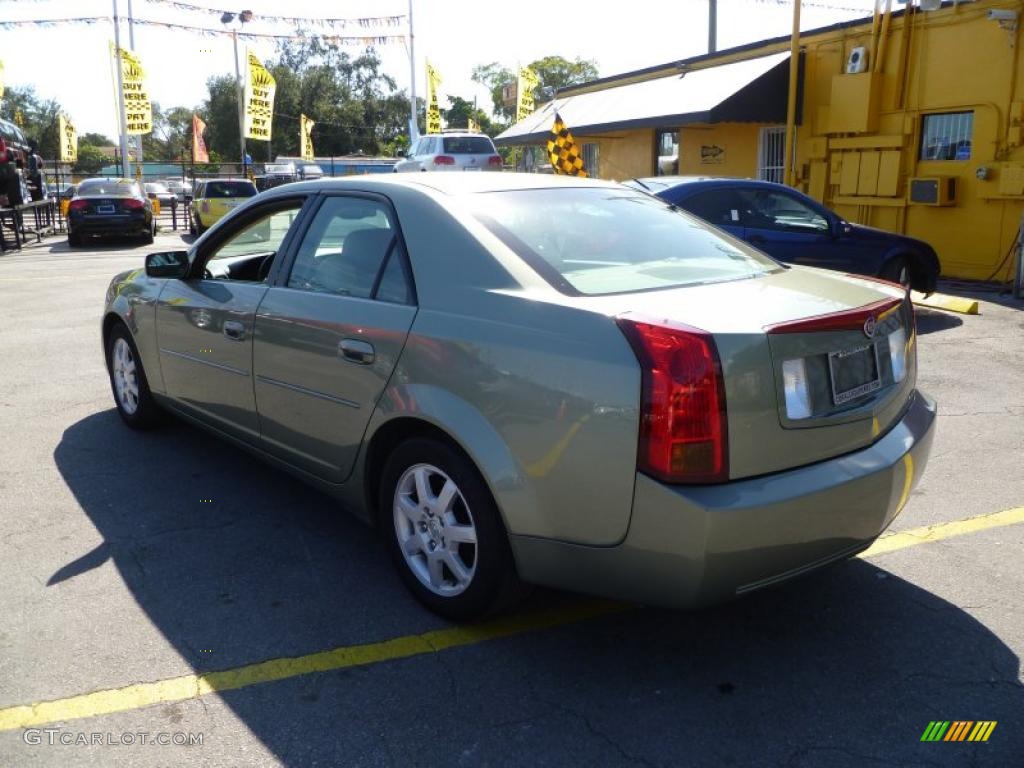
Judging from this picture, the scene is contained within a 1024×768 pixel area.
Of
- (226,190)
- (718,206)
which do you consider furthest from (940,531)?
(226,190)

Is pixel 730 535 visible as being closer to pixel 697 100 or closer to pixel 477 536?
pixel 477 536

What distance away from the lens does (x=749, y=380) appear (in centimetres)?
261

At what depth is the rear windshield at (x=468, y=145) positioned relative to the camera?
72.4 ft

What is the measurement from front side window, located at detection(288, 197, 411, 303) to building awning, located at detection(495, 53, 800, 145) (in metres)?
12.3

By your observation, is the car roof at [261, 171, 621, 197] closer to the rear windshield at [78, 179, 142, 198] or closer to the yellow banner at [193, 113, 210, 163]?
the rear windshield at [78, 179, 142, 198]

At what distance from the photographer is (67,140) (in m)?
28.2

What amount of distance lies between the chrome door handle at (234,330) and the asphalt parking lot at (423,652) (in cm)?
84

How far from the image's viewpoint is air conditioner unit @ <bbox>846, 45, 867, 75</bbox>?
45.9 ft

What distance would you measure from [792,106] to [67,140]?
22.9 meters

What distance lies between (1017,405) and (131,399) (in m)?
5.81

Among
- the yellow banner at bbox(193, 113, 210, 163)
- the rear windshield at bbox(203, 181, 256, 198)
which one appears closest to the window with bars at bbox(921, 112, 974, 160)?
the rear windshield at bbox(203, 181, 256, 198)

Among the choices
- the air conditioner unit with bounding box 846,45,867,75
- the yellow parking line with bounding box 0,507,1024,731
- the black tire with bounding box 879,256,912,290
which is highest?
the air conditioner unit with bounding box 846,45,867,75

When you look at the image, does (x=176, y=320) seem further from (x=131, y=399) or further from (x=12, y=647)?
(x=12, y=647)

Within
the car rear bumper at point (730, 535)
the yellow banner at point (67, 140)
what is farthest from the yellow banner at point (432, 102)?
the car rear bumper at point (730, 535)
